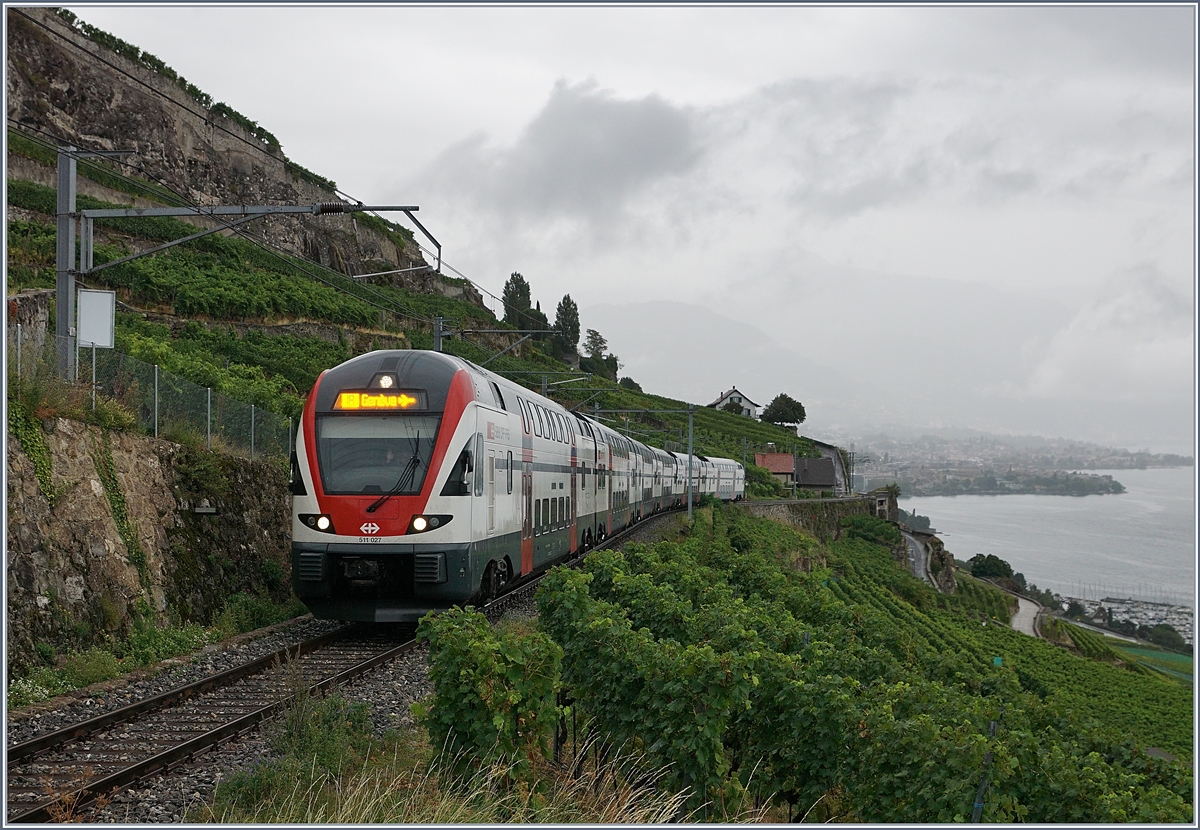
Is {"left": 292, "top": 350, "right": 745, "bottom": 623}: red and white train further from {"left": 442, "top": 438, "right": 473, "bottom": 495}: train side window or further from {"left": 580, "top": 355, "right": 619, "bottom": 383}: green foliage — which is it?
{"left": 580, "top": 355, "right": 619, "bottom": 383}: green foliage

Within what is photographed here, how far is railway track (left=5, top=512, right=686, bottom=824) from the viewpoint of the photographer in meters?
A: 7.01

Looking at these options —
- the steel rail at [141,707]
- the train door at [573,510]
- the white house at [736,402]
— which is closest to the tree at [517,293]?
the white house at [736,402]

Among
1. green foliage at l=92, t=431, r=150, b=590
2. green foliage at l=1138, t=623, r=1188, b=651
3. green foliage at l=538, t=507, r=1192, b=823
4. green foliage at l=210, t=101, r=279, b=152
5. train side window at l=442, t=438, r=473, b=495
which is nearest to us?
green foliage at l=538, t=507, r=1192, b=823

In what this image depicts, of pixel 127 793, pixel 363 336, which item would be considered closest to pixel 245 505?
pixel 127 793

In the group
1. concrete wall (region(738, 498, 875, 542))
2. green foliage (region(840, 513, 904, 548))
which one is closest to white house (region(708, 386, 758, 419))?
concrete wall (region(738, 498, 875, 542))

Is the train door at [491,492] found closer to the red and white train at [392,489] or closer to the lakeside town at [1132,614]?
the red and white train at [392,489]

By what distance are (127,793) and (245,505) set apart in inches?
426

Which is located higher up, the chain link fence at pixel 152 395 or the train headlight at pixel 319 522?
the chain link fence at pixel 152 395

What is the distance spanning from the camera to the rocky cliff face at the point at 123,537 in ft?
37.0

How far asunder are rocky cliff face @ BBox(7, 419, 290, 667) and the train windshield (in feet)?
9.43

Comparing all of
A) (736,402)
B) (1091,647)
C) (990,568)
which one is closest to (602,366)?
(736,402)

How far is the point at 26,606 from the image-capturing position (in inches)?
431

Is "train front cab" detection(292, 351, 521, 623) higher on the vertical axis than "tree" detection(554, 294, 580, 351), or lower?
lower

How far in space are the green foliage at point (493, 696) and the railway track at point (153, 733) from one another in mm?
1918
